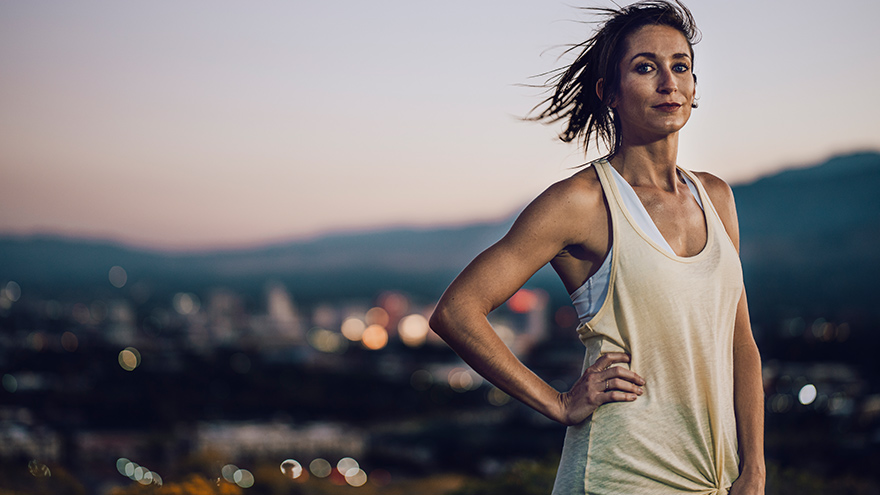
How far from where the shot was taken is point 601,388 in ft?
4.77

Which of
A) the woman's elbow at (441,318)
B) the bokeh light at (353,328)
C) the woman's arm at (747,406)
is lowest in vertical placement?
the bokeh light at (353,328)

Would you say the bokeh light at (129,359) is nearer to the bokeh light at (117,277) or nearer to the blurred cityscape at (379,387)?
the blurred cityscape at (379,387)

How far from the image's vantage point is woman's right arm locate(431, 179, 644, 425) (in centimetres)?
150

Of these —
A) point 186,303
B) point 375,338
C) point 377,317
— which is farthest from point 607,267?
point 186,303

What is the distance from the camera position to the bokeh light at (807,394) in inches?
1206

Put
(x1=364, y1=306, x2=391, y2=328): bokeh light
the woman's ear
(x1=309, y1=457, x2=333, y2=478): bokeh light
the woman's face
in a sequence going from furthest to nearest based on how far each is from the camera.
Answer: (x1=364, y1=306, x2=391, y2=328): bokeh light
(x1=309, y1=457, x2=333, y2=478): bokeh light
the woman's ear
the woman's face

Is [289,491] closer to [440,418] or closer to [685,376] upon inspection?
[685,376]

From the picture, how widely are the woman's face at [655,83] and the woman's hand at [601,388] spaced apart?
475 mm

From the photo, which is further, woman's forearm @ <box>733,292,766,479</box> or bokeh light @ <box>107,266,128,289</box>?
bokeh light @ <box>107,266,128,289</box>

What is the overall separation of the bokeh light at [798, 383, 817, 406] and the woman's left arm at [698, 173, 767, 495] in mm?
32458

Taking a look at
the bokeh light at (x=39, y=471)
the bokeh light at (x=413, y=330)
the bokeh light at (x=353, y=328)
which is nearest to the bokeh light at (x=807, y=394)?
the bokeh light at (x=39, y=471)

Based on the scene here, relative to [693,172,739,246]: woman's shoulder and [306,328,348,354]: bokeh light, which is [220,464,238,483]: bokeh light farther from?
[306,328,348,354]: bokeh light

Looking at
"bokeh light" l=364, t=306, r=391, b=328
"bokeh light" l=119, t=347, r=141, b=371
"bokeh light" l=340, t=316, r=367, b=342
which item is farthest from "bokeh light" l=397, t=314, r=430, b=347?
"bokeh light" l=119, t=347, r=141, b=371

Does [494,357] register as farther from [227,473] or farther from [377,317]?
[377,317]
